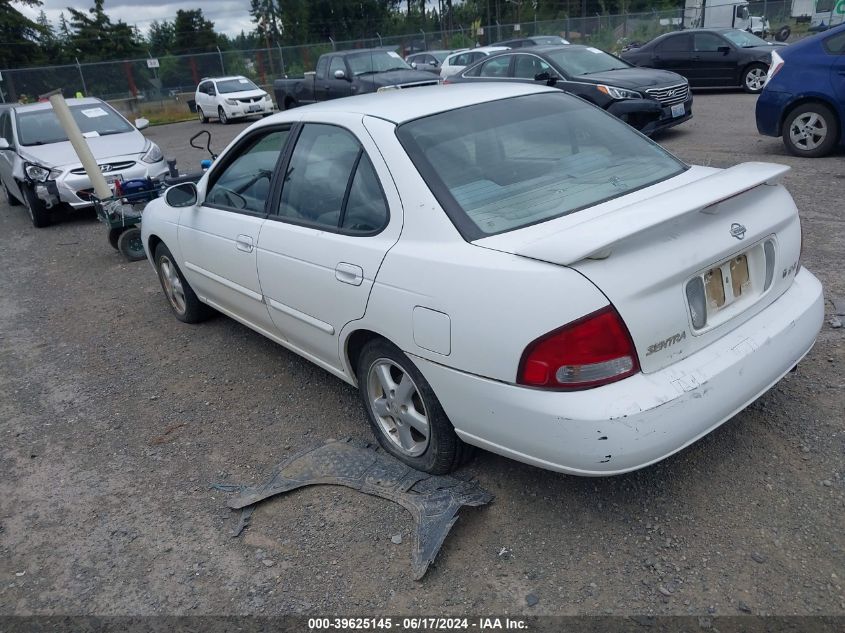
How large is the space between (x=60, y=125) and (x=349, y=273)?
9221 mm

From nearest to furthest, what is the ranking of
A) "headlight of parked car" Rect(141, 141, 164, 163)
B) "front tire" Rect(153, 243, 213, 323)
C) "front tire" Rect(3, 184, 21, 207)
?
"front tire" Rect(153, 243, 213, 323) → "headlight of parked car" Rect(141, 141, 164, 163) → "front tire" Rect(3, 184, 21, 207)

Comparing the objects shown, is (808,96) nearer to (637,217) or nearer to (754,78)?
(637,217)

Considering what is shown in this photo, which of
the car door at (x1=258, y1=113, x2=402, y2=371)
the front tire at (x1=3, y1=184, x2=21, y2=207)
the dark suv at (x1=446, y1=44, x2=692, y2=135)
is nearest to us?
the car door at (x1=258, y1=113, x2=402, y2=371)

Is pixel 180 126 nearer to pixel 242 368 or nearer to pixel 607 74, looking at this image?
pixel 607 74

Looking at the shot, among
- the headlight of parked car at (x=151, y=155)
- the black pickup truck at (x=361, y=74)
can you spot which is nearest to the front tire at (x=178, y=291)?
the headlight of parked car at (x=151, y=155)

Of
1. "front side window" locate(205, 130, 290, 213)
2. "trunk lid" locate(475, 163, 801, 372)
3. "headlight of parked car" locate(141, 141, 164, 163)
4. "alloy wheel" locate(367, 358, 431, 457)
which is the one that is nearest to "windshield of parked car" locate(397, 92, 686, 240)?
"trunk lid" locate(475, 163, 801, 372)

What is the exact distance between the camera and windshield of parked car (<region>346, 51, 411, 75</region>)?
1559cm

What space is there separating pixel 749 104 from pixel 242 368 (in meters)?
12.6

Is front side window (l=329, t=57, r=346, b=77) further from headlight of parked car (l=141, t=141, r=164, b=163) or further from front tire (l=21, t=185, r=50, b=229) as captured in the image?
front tire (l=21, t=185, r=50, b=229)

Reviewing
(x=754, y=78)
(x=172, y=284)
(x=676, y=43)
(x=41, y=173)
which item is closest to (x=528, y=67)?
(x=676, y=43)

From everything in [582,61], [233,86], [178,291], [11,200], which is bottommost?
[11,200]

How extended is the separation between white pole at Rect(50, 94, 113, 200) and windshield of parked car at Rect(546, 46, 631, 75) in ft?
23.0

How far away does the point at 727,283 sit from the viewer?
2.67 metres

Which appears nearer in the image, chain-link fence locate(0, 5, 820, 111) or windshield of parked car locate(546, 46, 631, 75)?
windshield of parked car locate(546, 46, 631, 75)
